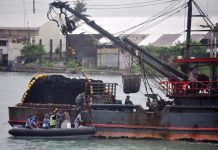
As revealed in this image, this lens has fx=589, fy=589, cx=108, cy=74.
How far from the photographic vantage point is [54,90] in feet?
82.9

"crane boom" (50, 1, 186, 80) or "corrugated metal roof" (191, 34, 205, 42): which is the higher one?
"corrugated metal roof" (191, 34, 205, 42)

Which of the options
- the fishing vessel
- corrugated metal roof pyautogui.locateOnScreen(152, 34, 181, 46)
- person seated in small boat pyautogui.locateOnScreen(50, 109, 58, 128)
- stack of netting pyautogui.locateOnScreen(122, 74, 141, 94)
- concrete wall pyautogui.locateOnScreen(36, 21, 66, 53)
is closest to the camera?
the fishing vessel

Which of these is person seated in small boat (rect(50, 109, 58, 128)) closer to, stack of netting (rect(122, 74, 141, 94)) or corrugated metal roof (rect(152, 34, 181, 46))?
stack of netting (rect(122, 74, 141, 94))

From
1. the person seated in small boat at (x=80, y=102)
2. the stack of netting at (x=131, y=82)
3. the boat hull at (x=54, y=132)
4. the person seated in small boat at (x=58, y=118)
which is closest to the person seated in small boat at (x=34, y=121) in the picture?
the boat hull at (x=54, y=132)

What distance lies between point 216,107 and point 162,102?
8.42 ft

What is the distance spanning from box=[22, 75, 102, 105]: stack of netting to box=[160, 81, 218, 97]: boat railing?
3.99 m

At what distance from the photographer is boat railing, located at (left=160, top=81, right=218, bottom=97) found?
23062mm

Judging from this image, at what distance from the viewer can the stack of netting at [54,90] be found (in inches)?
989

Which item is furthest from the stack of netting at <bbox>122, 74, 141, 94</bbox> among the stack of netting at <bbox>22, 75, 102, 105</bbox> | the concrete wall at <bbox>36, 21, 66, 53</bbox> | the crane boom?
the concrete wall at <bbox>36, 21, 66, 53</bbox>

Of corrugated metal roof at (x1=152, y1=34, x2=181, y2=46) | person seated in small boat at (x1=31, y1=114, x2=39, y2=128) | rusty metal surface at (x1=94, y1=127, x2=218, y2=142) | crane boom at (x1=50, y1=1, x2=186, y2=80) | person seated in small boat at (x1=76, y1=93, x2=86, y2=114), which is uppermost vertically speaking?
corrugated metal roof at (x1=152, y1=34, x2=181, y2=46)

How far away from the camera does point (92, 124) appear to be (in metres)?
23.7

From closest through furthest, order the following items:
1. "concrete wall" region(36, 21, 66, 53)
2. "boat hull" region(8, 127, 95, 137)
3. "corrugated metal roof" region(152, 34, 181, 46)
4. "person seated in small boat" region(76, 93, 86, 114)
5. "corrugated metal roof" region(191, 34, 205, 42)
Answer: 1. "boat hull" region(8, 127, 95, 137)
2. "person seated in small boat" region(76, 93, 86, 114)
3. "corrugated metal roof" region(191, 34, 205, 42)
4. "corrugated metal roof" region(152, 34, 181, 46)
5. "concrete wall" region(36, 21, 66, 53)

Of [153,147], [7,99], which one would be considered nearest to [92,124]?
[153,147]

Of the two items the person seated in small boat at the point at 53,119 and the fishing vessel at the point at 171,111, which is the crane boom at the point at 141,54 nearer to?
the fishing vessel at the point at 171,111
